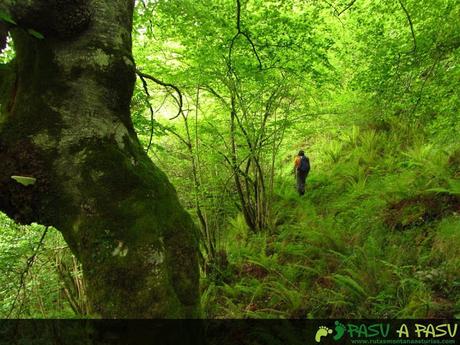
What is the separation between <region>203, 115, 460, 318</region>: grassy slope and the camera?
3.93 m

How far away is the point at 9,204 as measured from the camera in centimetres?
172

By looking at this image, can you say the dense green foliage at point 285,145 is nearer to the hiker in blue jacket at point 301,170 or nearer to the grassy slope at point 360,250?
the grassy slope at point 360,250

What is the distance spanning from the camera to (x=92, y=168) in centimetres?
163

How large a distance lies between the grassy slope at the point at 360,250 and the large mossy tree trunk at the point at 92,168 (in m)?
2.97

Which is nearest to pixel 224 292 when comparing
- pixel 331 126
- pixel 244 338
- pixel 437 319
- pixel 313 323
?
pixel 244 338

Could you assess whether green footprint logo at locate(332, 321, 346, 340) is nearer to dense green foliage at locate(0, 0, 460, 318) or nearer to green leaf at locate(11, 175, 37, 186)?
dense green foliage at locate(0, 0, 460, 318)

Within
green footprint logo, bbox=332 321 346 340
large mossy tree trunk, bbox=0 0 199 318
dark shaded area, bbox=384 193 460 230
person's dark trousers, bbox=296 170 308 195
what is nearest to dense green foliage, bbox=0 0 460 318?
dark shaded area, bbox=384 193 460 230

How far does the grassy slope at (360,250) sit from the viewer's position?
3.93 metres

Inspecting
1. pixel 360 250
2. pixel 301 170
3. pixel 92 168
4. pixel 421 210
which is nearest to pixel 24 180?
pixel 92 168

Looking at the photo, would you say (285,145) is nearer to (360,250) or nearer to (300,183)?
(300,183)

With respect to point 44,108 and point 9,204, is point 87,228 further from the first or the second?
point 44,108

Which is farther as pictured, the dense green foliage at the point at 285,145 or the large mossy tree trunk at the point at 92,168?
the dense green foliage at the point at 285,145

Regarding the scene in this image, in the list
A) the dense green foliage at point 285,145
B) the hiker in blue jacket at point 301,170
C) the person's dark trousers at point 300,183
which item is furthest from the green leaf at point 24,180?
the person's dark trousers at point 300,183

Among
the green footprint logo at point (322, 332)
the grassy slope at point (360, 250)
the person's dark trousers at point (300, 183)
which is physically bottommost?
the green footprint logo at point (322, 332)
